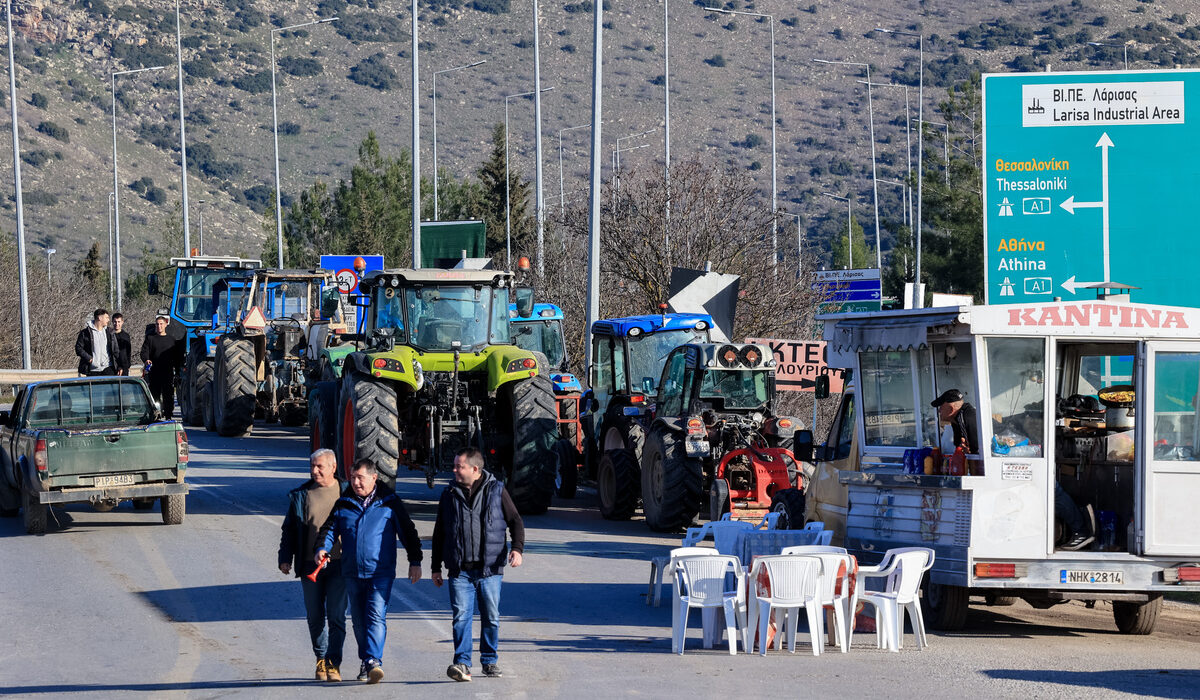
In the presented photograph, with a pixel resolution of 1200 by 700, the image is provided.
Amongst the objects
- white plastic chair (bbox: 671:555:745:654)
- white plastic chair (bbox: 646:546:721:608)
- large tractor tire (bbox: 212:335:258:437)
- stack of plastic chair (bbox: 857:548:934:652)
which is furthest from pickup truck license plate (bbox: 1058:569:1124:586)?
large tractor tire (bbox: 212:335:258:437)

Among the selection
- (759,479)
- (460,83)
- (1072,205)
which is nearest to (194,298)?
(759,479)

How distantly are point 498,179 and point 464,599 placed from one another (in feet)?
194

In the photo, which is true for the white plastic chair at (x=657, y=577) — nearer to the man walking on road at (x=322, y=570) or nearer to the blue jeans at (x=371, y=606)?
the blue jeans at (x=371, y=606)

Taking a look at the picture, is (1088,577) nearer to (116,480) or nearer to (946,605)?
(946,605)

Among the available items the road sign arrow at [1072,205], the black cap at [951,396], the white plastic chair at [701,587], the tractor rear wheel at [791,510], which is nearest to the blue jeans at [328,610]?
the white plastic chair at [701,587]

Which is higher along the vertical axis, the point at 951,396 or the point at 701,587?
the point at 951,396

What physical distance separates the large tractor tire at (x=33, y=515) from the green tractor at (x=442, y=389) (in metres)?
3.37

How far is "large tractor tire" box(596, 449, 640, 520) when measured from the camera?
18.5 m

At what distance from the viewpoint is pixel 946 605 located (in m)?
12.0

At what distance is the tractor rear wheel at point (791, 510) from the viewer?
14547 mm

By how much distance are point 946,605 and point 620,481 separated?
697 cm

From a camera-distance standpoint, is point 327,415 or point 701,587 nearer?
point 701,587

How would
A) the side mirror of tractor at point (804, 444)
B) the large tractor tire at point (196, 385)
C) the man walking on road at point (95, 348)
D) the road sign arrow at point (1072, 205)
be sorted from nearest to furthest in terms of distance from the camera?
1. the side mirror of tractor at point (804, 444)
2. the road sign arrow at point (1072, 205)
3. the man walking on road at point (95, 348)
4. the large tractor tire at point (196, 385)

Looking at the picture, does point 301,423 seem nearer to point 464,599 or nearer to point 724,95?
point 464,599
